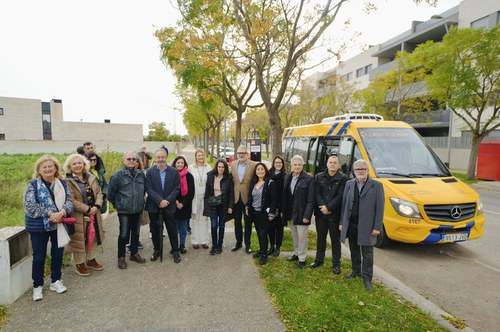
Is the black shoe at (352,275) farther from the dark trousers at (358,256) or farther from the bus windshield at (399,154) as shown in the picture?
the bus windshield at (399,154)

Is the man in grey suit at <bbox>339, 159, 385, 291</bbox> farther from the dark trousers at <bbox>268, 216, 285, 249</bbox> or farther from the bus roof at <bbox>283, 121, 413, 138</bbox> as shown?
the bus roof at <bbox>283, 121, 413, 138</bbox>

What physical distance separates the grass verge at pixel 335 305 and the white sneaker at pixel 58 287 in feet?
9.28

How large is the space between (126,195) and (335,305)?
3.51 m

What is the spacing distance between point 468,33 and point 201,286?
60.5 ft

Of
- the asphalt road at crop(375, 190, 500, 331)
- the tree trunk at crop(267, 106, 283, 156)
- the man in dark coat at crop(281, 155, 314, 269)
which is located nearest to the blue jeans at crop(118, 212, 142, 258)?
the man in dark coat at crop(281, 155, 314, 269)

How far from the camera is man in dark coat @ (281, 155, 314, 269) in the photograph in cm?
482

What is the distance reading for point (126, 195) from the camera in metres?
4.90

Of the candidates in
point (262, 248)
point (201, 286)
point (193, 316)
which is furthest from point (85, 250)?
point (262, 248)

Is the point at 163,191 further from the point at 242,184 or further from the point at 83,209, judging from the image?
the point at 242,184

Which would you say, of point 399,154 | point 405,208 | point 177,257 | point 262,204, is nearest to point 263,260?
point 262,204

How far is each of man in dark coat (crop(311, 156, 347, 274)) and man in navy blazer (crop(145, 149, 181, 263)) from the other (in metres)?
2.41

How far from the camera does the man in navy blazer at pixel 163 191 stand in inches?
203

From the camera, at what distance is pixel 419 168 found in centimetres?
636

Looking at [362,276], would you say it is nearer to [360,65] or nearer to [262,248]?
[262,248]
